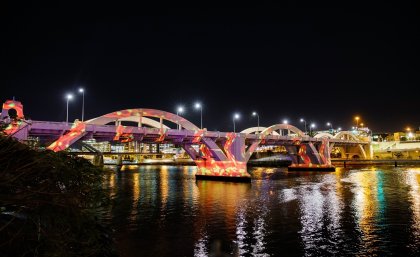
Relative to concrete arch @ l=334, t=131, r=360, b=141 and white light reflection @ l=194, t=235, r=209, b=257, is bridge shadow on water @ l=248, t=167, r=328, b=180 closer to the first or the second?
concrete arch @ l=334, t=131, r=360, b=141

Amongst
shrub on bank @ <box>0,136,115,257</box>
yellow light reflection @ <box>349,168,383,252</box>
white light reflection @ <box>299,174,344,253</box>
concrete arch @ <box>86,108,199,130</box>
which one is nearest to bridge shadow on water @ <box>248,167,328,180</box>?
concrete arch @ <box>86,108,199,130</box>

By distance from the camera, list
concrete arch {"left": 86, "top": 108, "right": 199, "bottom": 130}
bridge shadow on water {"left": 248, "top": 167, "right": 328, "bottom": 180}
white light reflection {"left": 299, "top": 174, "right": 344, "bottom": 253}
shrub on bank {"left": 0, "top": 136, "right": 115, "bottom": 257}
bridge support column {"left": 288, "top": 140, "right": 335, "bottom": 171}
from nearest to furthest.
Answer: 1. shrub on bank {"left": 0, "top": 136, "right": 115, "bottom": 257}
2. white light reflection {"left": 299, "top": 174, "right": 344, "bottom": 253}
3. concrete arch {"left": 86, "top": 108, "right": 199, "bottom": 130}
4. bridge shadow on water {"left": 248, "top": 167, "right": 328, "bottom": 180}
5. bridge support column {"left": 288, "top": 140, "right": 335, "bottom": 171}

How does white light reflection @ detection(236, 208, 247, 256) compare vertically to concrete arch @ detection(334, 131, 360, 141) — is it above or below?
below

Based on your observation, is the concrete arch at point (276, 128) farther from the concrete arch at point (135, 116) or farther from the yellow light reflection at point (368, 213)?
the yellow light reflection at point (368, 213)

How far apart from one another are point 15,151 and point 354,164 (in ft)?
325

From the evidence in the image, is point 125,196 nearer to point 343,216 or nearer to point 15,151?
point 343,216

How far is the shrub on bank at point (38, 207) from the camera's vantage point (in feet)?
15.0

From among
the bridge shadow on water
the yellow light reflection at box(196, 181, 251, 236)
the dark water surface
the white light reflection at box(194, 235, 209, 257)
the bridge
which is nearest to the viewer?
the white light reflection at box(194, 235, 209, 257)

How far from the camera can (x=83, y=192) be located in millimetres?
6188

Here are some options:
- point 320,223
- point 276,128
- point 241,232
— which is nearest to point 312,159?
point 276,128

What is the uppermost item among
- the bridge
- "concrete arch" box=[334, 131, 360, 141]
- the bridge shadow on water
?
"concrete arch" box=[334, 131, 360, 141]

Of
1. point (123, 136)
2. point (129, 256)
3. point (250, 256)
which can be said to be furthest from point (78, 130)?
point (250, 256)

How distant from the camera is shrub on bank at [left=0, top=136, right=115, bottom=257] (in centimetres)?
457

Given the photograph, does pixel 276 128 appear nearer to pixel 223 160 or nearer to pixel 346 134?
pixel 223 160
